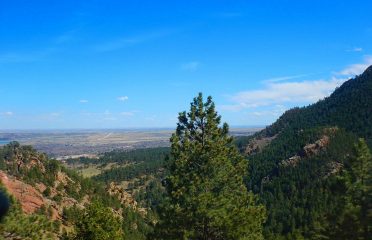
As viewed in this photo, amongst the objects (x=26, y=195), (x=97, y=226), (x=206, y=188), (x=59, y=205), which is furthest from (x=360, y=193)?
(x=59, y=205)

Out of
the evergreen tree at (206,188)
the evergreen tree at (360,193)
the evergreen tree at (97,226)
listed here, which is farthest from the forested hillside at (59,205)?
the evergreen tree at (360,193)

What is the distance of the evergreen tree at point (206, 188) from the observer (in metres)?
31.6

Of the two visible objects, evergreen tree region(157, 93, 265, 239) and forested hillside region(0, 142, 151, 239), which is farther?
evergreen tree region(157, 93, 265, 239)

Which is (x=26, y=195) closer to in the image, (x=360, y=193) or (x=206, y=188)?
(x=206, y=188)

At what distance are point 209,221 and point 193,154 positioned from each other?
5.30 meters

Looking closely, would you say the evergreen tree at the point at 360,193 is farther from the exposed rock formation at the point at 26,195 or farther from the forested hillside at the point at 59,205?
the exposed rock formation at the point at 26,195

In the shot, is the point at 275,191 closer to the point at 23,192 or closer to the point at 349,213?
the point at 23,192

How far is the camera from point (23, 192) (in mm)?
80562

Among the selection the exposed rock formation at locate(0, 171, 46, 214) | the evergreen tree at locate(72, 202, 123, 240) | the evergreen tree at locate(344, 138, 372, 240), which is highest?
the evergreen tree at locate(344, 138, 372, 240)

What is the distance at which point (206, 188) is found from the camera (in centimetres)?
3278

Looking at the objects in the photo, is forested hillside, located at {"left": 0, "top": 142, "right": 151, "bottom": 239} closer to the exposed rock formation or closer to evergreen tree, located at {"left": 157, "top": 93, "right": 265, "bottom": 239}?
the exposed rock formation

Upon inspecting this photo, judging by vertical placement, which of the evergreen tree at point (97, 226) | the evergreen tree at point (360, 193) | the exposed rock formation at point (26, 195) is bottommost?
the exposed rock formation at point (26, 195)

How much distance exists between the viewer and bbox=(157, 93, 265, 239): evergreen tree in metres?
31.6

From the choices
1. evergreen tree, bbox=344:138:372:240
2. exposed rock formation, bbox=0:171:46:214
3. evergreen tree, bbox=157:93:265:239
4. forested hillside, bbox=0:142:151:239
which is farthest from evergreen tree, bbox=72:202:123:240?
exposed rock formation, bbox=0:171:46:214
